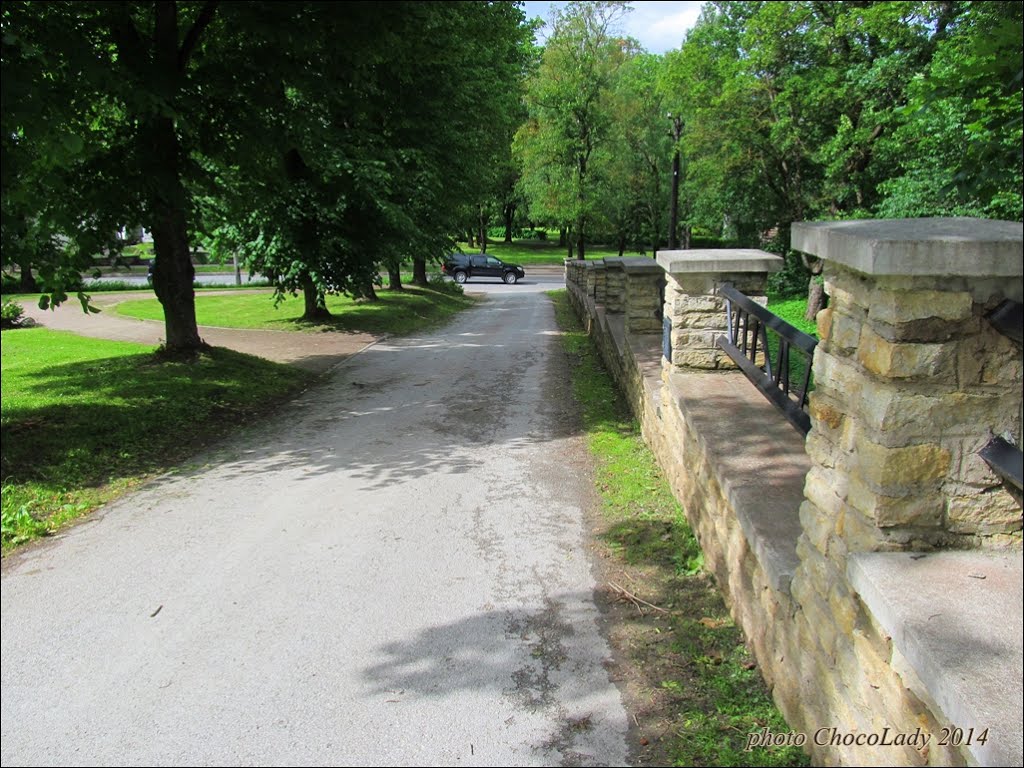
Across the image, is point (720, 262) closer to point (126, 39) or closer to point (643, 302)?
point (643, 302)

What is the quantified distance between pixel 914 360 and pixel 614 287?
1024cm

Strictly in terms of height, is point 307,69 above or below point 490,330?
above

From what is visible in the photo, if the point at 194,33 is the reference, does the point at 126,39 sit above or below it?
below

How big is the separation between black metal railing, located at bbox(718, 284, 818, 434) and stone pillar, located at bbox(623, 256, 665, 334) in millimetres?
2663

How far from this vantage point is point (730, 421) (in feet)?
16.0

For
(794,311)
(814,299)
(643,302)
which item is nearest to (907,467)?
(643,302)

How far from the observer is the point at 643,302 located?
29.3 feet

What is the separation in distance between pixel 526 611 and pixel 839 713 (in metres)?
1.91

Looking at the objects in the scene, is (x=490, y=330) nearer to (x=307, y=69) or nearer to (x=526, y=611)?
(x=307, y=69)

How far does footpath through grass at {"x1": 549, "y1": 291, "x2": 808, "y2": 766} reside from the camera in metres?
2.98

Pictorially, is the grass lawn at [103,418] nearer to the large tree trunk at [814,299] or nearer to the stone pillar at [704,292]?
the stone pillar at [704,292]

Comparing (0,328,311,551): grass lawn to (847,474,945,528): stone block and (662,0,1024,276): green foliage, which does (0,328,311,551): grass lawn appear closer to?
(847,474,945,528): stone block

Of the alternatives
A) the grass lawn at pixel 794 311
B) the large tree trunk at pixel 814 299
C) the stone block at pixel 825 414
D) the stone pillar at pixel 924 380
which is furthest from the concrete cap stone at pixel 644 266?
the large tree trunk at pixel 814 299

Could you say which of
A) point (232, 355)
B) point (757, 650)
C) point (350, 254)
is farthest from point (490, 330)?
point (757, 650)
